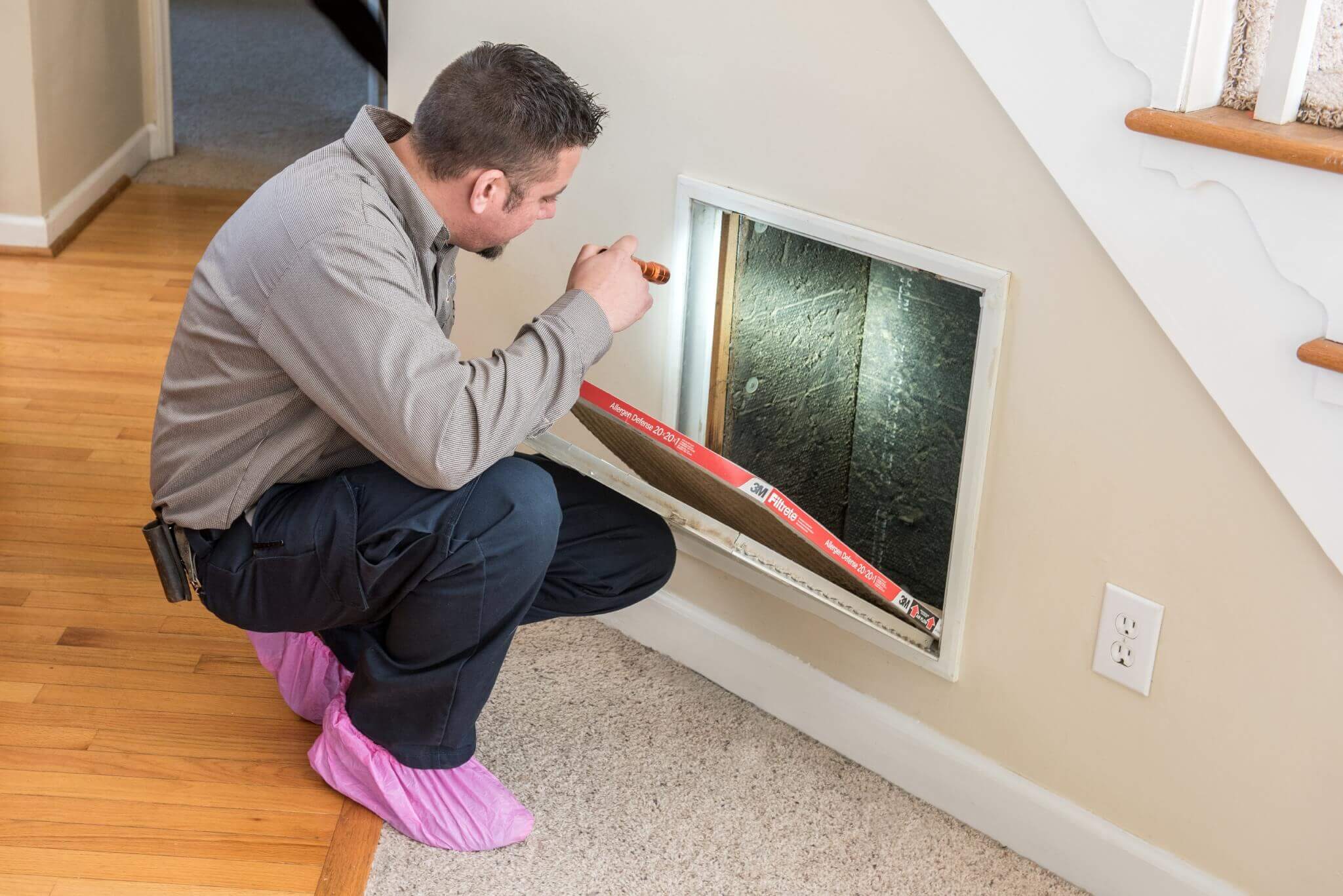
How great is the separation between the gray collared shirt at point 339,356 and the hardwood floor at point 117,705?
0.38 metres

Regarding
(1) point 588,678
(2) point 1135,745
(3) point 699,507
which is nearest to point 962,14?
(3) point 699,507

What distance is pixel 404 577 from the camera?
1.60m

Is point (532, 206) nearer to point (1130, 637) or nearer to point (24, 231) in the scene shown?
point (1130, 637)

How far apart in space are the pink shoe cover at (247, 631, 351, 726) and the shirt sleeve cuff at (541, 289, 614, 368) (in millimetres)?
615

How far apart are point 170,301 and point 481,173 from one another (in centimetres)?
203

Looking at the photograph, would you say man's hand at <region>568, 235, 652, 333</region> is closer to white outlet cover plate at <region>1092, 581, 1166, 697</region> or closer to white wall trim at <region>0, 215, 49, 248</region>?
white outlet cover plate at <region>1092, 581, 1166, 697</region>

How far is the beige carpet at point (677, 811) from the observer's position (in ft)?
5.49

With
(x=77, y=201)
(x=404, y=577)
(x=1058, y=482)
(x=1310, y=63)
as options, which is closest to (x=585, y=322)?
(x=404, y=577)

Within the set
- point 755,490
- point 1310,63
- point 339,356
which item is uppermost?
point 1310,63

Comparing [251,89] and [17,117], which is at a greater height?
[17,117]

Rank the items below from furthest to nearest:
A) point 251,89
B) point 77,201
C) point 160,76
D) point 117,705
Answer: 1. point 251,89
2. point 160,76
3. point 77,201
4. point 117,705

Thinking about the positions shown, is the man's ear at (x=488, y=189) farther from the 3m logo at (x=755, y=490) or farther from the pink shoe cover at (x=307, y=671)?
the pink shoe cover at (x=307, y=671)

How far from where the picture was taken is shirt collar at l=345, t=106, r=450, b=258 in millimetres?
1547

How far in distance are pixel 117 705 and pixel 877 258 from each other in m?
1.21
